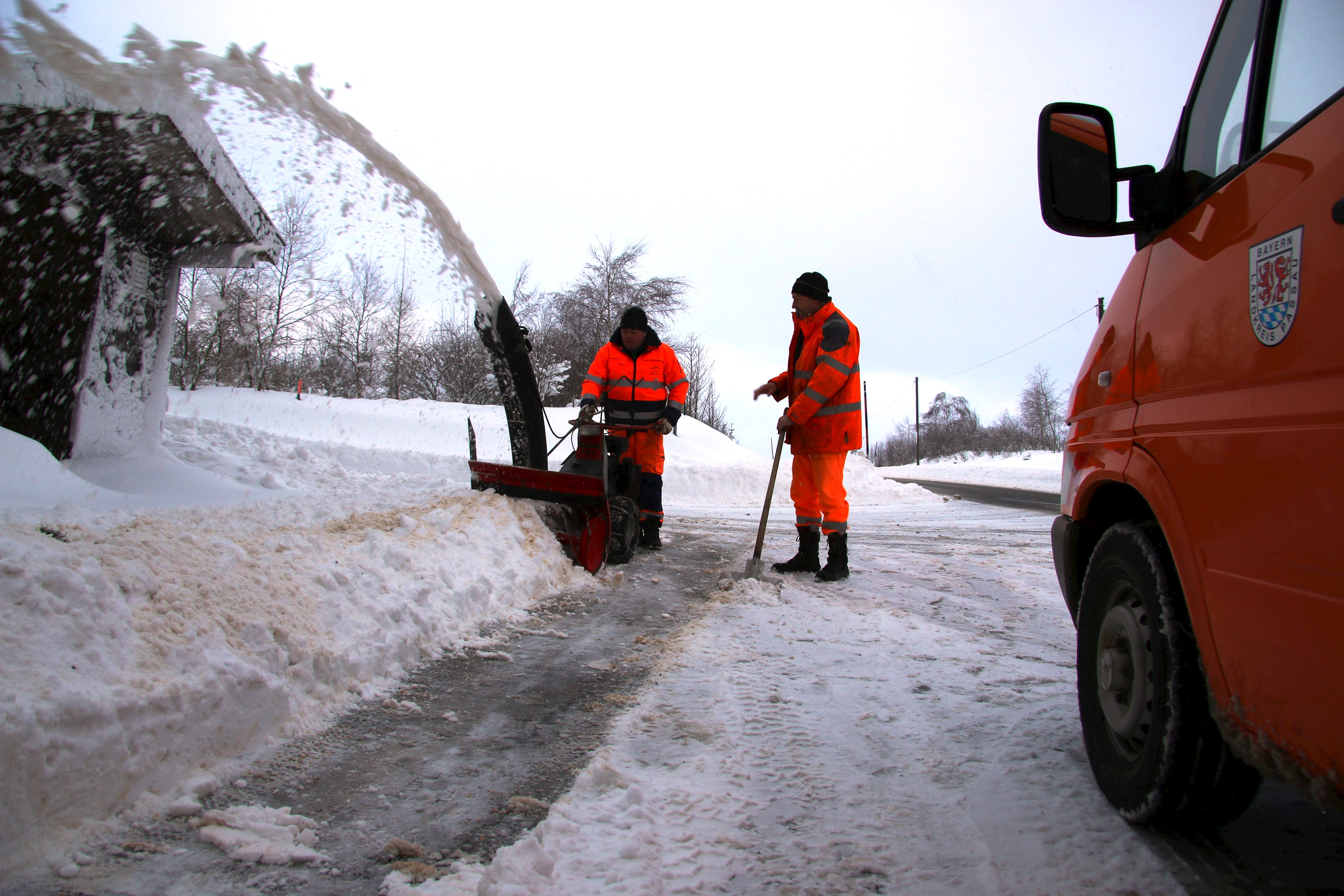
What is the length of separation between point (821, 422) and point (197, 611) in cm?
393

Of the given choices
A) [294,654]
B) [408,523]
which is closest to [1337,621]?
[294,654]

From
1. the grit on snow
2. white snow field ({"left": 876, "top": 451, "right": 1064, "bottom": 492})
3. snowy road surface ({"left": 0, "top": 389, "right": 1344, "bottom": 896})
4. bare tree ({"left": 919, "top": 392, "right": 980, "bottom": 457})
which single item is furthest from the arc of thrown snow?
bare tree ({"left": 919, "top": 392, "right": 980, "bottom": 457})

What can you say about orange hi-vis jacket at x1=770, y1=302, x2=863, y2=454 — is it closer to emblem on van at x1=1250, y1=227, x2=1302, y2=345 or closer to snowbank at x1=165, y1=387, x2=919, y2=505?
emblem on van at x1=1250, y1=227, x2=1302, y2=345

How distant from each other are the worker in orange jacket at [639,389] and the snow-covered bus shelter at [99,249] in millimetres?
3497

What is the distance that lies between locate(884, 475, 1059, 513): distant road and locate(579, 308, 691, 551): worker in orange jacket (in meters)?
6.76

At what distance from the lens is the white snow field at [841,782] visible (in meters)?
1.57

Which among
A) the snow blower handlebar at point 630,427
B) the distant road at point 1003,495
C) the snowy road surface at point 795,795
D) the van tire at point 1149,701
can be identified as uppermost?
the snow blower handlebar at point 630,427

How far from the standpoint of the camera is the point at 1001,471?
1156 inches

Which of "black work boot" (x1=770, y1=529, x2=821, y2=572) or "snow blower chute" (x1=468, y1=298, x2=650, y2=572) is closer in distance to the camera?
"snow blower chute" (x1=468, y1=298, x2=650, y2=572)

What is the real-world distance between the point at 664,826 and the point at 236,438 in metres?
9.37

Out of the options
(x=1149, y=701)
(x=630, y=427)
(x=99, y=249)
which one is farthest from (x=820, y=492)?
(x=99, y=249)

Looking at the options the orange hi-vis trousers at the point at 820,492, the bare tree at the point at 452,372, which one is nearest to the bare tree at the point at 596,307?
the bare tree at the point at 452,372

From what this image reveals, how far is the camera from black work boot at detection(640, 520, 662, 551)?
21.1ft

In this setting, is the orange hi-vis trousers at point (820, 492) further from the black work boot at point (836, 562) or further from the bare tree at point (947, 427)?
the bare tree at point (947, 427)
